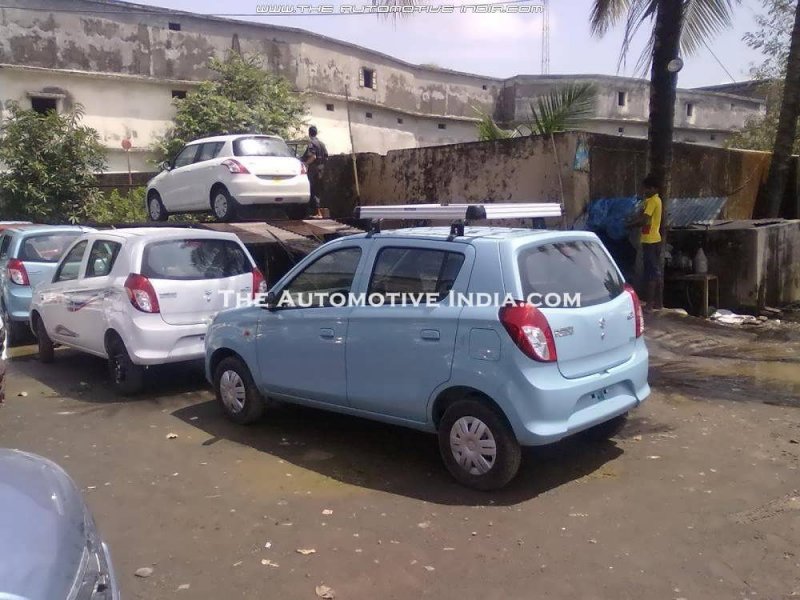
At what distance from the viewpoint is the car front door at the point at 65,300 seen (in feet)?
26.0

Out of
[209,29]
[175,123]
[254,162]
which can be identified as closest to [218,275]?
[254,162]

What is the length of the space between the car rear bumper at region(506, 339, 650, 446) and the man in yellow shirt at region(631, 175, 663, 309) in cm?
581

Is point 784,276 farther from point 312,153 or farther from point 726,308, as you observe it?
point 312,153

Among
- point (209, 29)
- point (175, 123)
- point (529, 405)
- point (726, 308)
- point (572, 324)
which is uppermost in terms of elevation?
point (209, 29)

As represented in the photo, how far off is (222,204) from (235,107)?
991 centimetres

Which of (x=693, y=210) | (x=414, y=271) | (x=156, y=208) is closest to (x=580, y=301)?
(x=414, y=271)

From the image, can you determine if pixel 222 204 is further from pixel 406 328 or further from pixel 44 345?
pixel 406 328

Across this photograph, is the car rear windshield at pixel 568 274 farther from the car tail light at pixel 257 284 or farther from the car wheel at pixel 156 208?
the car wheel at pixel 156 208

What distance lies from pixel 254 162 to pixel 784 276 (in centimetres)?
868

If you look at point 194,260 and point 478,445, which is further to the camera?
point 194,260

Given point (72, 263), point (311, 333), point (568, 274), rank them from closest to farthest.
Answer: point (568, 274)
point (311, 333)
point (72, 263)

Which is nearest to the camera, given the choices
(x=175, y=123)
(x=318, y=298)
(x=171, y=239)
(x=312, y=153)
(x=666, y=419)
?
(x=318, y=298)

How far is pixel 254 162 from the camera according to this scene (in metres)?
11.9

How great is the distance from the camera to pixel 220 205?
480 inches
